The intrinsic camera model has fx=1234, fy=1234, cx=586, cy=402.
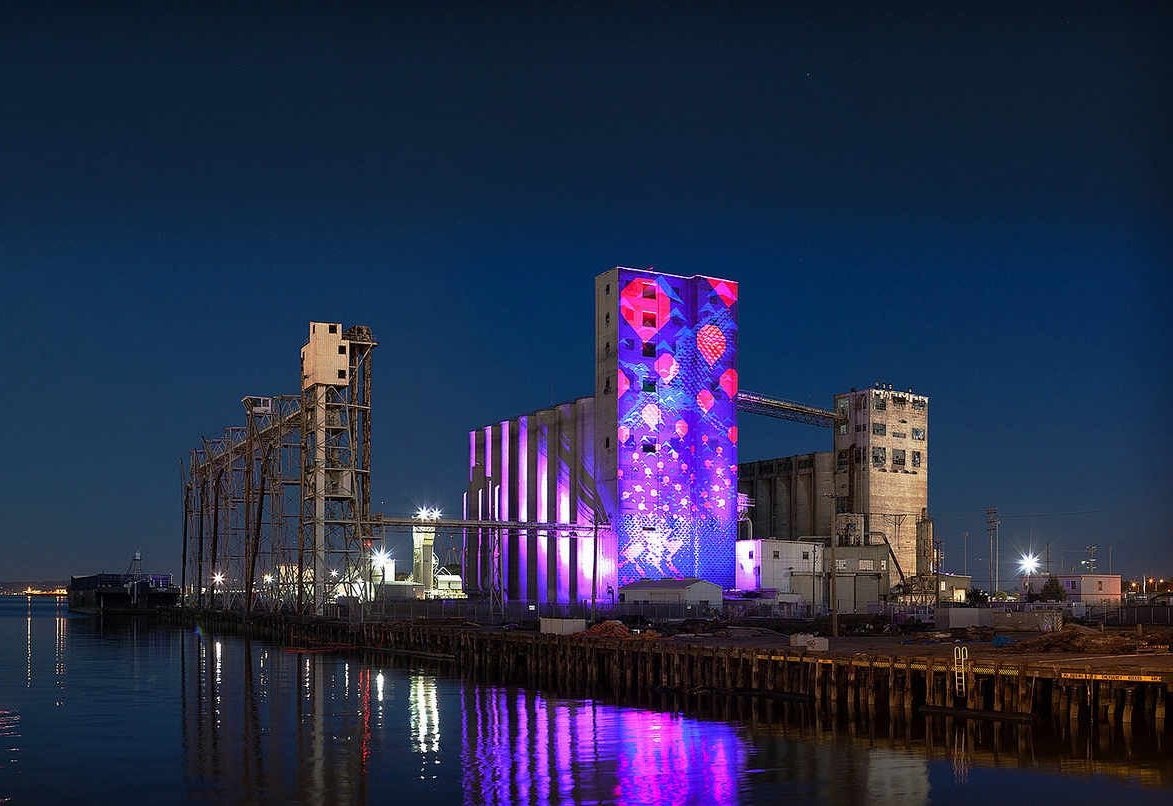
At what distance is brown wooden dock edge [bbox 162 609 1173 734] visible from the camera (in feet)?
134

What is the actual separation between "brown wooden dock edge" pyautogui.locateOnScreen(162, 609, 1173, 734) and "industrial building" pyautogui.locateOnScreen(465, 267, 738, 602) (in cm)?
2521

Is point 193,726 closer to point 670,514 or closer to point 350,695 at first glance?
point 350,695

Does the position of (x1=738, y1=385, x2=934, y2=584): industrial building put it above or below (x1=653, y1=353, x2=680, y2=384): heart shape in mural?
A: below

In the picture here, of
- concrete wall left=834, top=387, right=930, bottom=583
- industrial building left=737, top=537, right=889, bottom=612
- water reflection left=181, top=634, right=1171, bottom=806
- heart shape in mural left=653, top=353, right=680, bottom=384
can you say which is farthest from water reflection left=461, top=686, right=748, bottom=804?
concrete wall left=834, top=387, right=930, bottom=583

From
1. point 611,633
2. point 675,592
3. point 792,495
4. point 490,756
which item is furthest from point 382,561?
point 490,756

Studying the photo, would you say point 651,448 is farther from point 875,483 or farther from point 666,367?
point 875,483

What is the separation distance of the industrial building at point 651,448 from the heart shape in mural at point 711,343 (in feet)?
0.36

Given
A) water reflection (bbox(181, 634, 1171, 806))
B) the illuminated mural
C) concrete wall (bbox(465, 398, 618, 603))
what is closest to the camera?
water reflection (bbox(181, 634, 1171, 806))

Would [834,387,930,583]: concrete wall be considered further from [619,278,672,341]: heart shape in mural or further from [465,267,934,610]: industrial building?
[619,278,672,341]: heart shape in mural

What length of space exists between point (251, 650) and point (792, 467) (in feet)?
200

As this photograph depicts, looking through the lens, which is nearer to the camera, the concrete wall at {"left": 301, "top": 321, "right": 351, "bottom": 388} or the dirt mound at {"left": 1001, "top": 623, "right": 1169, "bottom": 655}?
the dirt mound at {"left": 1001, "top": 623, "right": 1169, "bottom": 655}

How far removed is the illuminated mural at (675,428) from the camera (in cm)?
10119

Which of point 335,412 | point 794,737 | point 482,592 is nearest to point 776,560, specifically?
point 482,592

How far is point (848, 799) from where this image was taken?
32219mm
